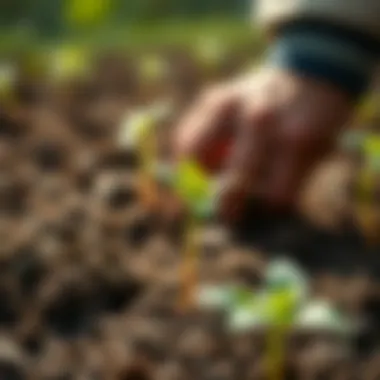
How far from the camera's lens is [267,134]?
854 mm

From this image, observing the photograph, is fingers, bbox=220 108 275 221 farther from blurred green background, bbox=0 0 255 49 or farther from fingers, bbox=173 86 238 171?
blurred green background, bbox=0 0 255 49

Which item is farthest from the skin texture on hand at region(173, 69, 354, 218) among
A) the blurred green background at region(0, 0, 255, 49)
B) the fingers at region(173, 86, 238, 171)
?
the blurred green background at region(0, 0, 255, 49)

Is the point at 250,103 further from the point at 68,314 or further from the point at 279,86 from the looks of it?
the point at 68,314

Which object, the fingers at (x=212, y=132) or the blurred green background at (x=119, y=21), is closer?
the fingers at (x=212, y=132)

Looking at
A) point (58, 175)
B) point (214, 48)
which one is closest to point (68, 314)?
point (58, 175)

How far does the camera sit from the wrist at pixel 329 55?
0.85 metres

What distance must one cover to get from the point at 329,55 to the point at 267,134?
83 mm

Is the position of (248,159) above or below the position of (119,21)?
below

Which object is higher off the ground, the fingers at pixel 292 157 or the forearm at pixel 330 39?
the forearm at pixel 330 39

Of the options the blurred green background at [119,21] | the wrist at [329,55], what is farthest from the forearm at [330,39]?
the blurred green background at [119,21]

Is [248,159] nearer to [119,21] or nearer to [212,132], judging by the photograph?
[212,132]

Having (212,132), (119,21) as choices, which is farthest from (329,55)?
(119,21)

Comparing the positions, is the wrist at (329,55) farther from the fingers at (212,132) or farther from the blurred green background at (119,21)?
the blurred green background at (119,21)

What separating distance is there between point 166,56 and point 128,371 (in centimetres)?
82
